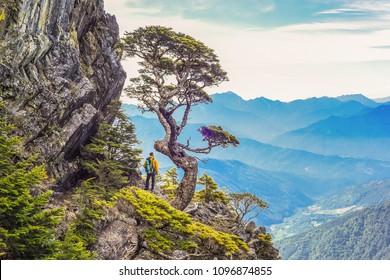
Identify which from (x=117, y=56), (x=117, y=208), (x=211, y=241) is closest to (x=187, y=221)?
(x=211, y=241)

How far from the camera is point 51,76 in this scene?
20797 millimetres

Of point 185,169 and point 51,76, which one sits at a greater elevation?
point 51,76

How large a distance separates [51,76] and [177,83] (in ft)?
30.6

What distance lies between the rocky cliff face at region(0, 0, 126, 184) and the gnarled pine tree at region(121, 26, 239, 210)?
339 centimetres

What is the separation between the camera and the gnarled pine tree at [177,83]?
26469 mm

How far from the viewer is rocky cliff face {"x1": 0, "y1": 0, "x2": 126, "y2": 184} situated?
19.0 metres

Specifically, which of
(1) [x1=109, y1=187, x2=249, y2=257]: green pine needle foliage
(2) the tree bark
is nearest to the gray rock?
(1) [x1=109, y1=187, x2=249, y2=257]: green pine needle foliage

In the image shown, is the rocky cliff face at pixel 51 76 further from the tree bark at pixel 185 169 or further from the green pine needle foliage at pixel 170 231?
the tree bark at pixel 185 169

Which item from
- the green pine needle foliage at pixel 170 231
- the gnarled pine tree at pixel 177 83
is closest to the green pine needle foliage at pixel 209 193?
the gnarled pine tree at pixel 177 83

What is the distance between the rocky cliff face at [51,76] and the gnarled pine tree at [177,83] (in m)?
3.39

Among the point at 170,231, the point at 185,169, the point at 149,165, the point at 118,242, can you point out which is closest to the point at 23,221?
the point at 118,242

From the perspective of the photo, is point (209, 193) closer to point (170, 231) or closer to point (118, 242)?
point (170, 231)

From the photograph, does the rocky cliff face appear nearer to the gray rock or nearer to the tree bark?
the gray rock

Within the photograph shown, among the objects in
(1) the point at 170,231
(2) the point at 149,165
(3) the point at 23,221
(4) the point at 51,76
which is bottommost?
(1) the point at 170,231
